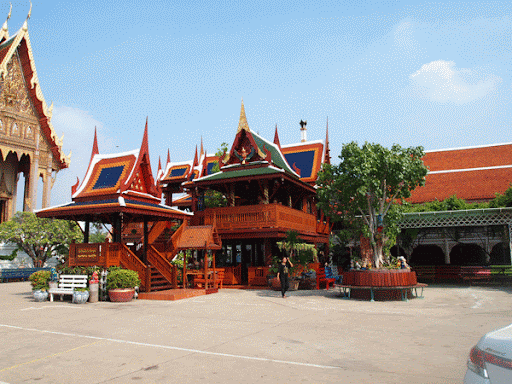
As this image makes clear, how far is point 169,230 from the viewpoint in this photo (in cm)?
2683

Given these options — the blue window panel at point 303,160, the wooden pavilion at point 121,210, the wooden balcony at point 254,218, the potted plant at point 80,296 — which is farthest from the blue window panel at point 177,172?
the potted plant at point 80,296

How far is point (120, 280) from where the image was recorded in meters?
14.8

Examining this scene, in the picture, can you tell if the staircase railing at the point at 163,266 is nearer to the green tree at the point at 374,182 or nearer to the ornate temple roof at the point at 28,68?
the green tree at the point at 374,182

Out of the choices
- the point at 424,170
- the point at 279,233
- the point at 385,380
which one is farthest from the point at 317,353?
the point at 279,233

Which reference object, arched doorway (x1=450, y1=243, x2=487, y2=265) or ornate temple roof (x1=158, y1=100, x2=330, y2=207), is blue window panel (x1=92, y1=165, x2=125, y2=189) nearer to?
ornate temple roof (x1=158, y1=100, x2=330, y2=207)

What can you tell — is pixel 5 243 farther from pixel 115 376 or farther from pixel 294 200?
pixel 115 376

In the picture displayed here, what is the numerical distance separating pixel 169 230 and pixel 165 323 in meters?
17.4

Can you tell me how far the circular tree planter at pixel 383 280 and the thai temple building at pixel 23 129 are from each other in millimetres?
31386

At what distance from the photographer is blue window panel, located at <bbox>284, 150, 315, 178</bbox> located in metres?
26.2

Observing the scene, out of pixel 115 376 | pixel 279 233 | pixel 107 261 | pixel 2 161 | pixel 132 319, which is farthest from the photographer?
pixel 2 161

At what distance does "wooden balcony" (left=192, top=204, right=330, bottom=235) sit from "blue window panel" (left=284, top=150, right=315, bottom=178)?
3.89m

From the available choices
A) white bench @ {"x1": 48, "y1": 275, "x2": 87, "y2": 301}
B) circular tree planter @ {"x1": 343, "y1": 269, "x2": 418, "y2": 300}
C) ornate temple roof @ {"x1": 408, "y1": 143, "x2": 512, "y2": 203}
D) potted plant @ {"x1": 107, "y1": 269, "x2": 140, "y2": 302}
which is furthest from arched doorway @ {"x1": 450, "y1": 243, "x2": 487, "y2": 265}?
white bench @ {"x1": 48, "y1": 275, "x2": 87, "y2": 301}

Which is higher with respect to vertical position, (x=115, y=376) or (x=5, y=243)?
(x=5, y=243)

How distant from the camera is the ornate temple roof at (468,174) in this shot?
31.5 meters
